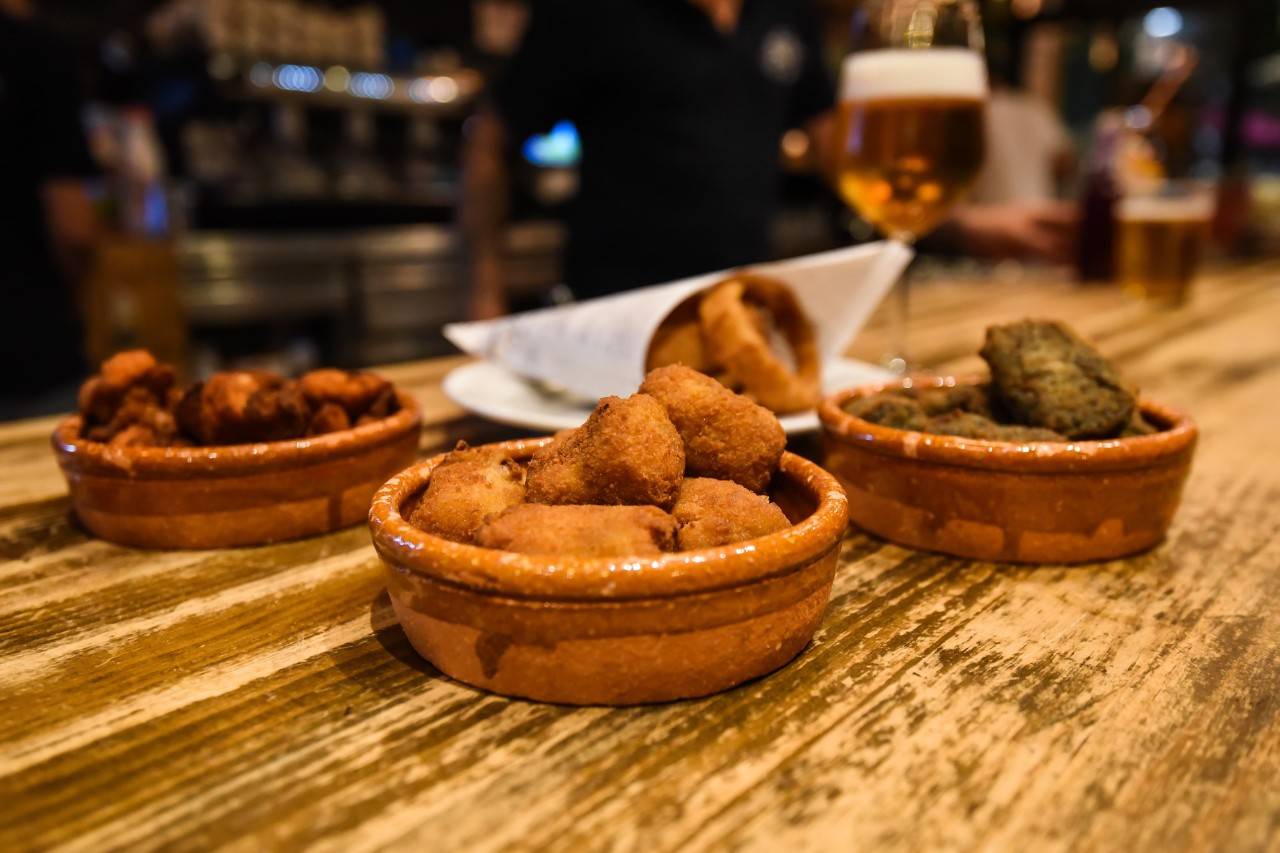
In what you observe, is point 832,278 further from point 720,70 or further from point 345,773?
point 720,70

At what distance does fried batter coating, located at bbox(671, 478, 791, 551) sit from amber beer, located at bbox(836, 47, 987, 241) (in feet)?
3.40

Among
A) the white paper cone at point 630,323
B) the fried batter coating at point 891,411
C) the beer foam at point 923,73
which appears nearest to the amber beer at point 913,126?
the beer foam at point 923,73

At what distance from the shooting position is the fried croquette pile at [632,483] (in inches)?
24.2

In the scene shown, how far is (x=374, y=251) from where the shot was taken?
461 cm

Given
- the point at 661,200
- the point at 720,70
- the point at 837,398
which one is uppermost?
the point at 720,70

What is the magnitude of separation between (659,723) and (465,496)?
212 mm

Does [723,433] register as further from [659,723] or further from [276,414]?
[276,414]

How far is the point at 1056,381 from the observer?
0.88 meters

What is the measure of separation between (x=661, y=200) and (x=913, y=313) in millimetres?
972

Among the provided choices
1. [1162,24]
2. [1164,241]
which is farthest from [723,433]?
[1162,24]

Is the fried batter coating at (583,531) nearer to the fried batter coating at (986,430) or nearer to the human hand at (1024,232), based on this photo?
the fried batter coating at (986,430)

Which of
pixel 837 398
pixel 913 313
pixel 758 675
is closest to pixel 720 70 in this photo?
pixel 913 313

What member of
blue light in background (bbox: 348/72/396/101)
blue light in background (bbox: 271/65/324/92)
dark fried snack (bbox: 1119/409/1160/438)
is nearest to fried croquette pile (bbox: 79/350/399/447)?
dark fried snack (bbox: 1119/409/1160/438)

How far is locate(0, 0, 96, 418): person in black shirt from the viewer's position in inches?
126
